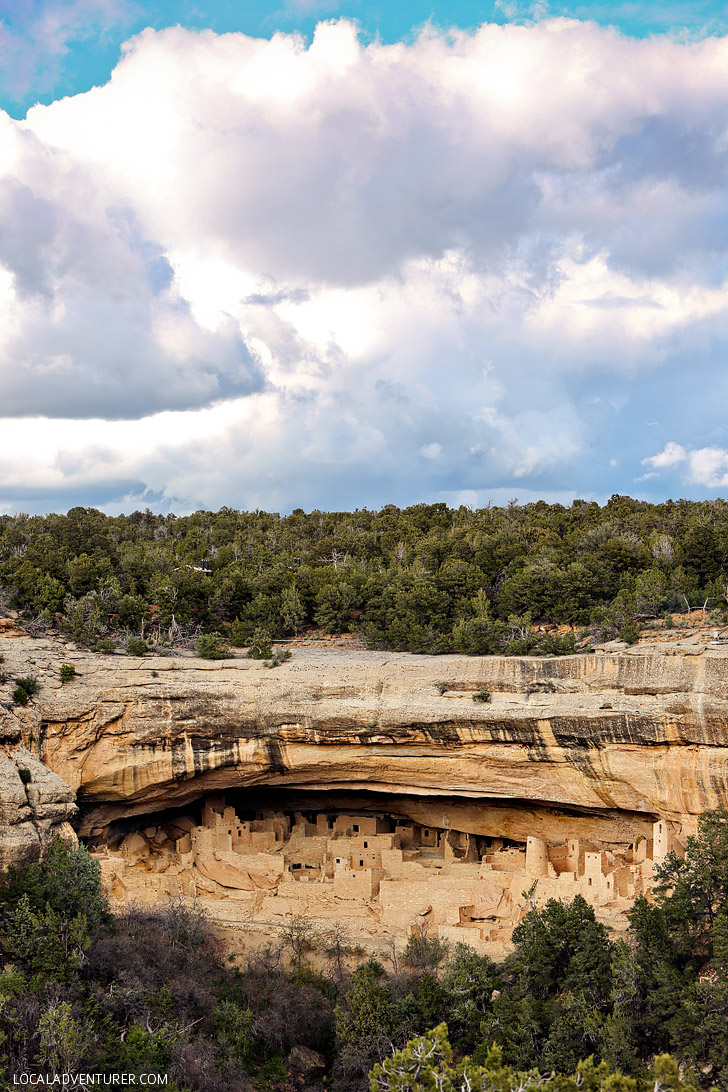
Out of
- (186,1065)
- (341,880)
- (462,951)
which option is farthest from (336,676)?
(186,1065)

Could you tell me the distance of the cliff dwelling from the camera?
21609mm

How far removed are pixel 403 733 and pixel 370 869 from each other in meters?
3.77

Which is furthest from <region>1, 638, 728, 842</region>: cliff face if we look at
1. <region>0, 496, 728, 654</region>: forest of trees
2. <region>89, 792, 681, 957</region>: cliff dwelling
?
<region>0, 496, 728, 654</region>: forest of trees

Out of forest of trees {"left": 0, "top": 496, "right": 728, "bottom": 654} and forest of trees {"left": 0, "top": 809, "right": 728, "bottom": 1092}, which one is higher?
forest of trees {"left": 0, "top": 496, "right": 728, "bottom": 654}

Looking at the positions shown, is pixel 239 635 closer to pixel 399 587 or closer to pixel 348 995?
pixel 399 587

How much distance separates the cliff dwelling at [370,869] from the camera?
2161 centimetres

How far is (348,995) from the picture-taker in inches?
747

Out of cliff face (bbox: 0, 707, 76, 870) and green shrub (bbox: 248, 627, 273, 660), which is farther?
green shrub (bbox: 248, 627, 273, 660)

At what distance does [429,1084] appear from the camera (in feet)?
44.2

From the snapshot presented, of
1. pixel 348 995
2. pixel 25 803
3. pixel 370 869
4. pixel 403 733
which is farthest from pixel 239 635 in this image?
pixel 348 995

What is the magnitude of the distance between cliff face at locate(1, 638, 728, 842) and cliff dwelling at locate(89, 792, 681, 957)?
923 mm

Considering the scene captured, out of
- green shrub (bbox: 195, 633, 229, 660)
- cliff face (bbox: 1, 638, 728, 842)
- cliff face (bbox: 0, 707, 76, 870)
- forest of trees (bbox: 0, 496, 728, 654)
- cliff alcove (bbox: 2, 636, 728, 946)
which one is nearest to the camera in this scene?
cliff face (bbox: 0, 707, 76, 870)

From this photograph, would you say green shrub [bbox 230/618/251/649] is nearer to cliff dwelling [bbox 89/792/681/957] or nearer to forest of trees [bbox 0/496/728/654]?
forest of trees [bbox 0/496/728/654]

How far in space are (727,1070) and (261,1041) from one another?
964cm
